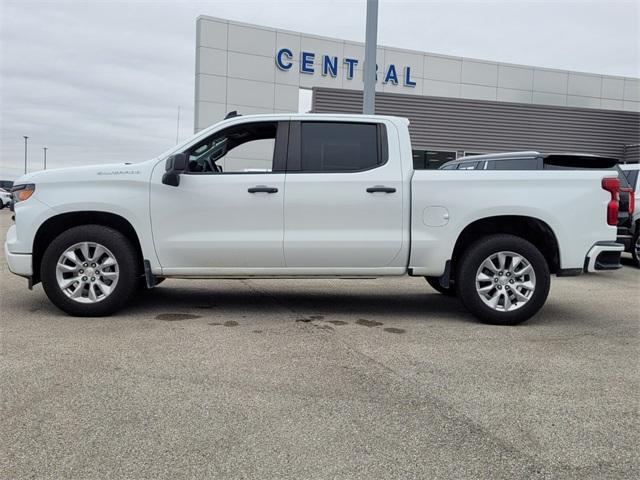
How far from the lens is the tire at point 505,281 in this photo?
5734 millimetres

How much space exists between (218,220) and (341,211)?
1.20m

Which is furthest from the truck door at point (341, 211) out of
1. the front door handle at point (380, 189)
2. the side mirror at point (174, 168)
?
the side mirror at point (174, 168)

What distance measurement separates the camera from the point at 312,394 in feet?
12.3

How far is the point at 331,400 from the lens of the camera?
3658 millimetres

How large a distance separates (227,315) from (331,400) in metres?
2.56

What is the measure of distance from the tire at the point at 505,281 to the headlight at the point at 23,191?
14.1ft

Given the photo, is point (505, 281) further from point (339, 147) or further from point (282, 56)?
point (282, 56)

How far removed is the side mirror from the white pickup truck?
2 centimetres

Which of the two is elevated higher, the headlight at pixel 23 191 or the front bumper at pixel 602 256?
the headlight at pixel 23 191

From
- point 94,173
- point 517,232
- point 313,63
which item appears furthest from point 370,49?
point 313,63

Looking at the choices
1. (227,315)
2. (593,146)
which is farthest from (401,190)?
(593,146)

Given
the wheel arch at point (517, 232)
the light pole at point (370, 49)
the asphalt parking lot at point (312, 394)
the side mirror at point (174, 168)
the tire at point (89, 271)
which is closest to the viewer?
the asphalt parking lot at point (312, 394)

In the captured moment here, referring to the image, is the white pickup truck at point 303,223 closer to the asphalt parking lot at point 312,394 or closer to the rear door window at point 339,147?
the rear door window at point 339,147

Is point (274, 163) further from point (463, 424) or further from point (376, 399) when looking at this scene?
point (463, 424)
